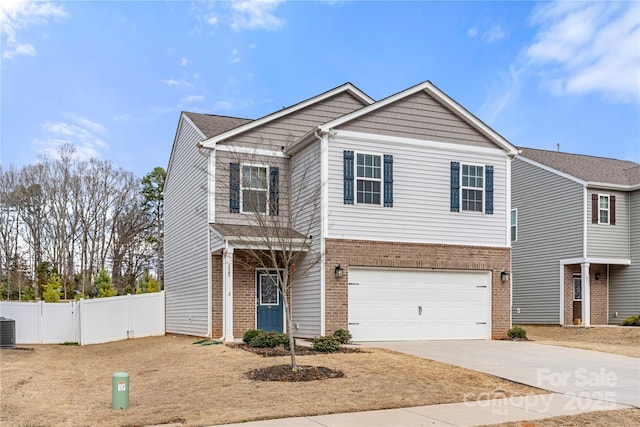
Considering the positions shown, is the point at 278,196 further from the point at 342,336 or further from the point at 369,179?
the point at 342,336

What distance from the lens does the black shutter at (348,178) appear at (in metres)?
17.7

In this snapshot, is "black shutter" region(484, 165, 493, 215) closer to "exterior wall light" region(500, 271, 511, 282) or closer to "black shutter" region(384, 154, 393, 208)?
"exterior wall light" region(500, 271, 511, 282)

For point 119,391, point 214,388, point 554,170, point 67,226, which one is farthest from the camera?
point 67,226

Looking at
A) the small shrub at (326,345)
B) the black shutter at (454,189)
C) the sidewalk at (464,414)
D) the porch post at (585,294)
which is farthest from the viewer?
the porch post at (585,294)

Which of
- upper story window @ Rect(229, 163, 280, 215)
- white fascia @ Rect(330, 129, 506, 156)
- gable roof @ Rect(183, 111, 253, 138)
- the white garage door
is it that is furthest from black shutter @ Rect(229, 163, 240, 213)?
the white garage door

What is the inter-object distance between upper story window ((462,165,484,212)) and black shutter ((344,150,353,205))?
383 cm

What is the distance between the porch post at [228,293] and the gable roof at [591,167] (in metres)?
14.2

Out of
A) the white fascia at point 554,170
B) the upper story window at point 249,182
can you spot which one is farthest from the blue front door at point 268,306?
the white fascia at point 554,170

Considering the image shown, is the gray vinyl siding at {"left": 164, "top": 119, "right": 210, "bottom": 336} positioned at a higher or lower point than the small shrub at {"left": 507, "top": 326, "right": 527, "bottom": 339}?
higher

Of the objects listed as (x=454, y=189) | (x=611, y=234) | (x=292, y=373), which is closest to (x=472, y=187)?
(x=454, y=189)

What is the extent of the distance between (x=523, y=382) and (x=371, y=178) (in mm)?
8281

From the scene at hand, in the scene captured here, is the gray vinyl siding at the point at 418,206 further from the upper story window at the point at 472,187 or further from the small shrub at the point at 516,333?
the small shrub at the point at 516,333

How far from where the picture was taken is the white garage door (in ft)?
58.3

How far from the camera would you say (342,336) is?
16.8m
